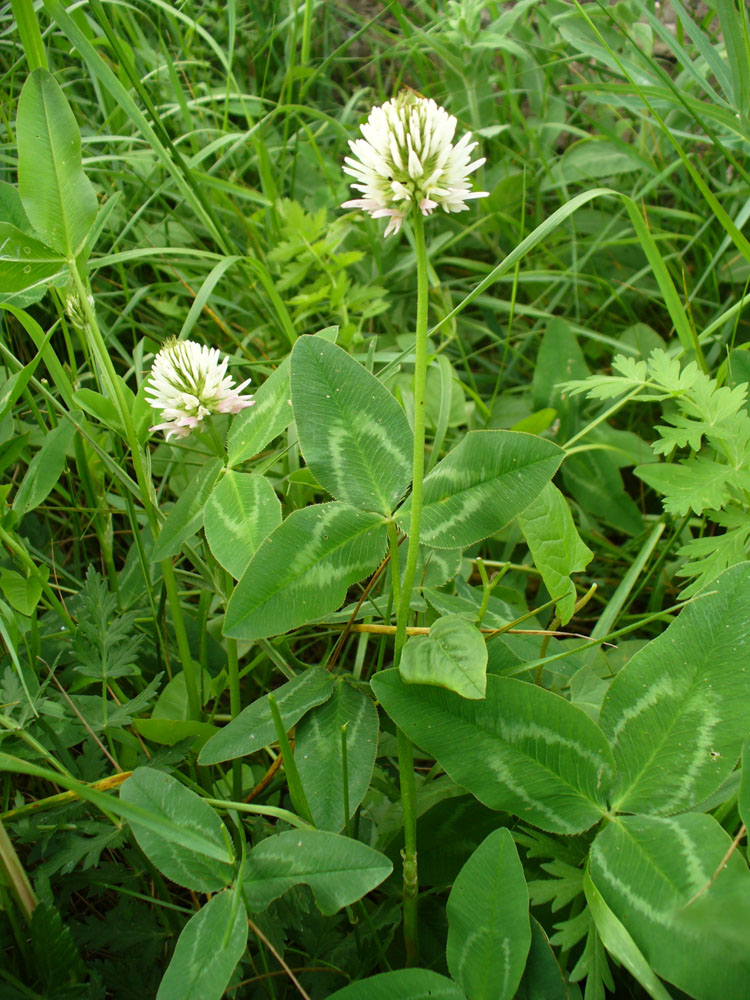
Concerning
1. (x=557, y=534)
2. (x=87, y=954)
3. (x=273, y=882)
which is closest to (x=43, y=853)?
(x=87, y=954)

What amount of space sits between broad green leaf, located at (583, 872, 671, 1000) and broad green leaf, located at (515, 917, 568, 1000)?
0.32 ft

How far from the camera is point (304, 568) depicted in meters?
1.02

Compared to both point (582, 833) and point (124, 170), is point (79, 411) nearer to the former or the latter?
point (582, 833)

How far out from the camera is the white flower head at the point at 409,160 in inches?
35.4

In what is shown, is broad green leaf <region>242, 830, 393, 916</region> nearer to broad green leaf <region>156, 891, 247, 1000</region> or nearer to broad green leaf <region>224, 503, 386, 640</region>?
broad green leaf <region>156, 891, 247, 1000</region>

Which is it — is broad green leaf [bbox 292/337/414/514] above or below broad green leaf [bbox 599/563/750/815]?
above

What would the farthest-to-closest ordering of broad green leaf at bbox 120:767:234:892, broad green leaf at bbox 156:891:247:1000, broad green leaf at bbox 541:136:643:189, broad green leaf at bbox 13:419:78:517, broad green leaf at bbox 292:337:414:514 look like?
broad green leaf at bbox 541:136:643:189, broad green leaf at bbox 13:419:78:517, broad green leaf at bbox 292:337:414:514, broad green leaf at bbox 120:767:234:892, broad green leaf at bbox 156:891:247:1000

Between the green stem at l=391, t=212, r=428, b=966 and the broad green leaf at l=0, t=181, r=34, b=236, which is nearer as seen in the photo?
the green stem at l=391, t=212, r=428, b=966

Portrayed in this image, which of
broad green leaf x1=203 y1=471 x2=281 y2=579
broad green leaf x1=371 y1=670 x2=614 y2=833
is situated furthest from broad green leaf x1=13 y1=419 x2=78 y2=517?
broad green leaf x1=371 y1=670 x2=614 y2=833

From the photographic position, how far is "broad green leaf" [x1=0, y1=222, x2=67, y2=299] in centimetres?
117

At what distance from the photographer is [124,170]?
6.97 ft

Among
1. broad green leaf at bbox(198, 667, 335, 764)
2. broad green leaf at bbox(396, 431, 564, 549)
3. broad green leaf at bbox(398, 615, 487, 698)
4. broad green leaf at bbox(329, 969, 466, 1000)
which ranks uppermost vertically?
broad green leaf at bbox(396, 431, 564, 549)

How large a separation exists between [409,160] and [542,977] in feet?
3.08

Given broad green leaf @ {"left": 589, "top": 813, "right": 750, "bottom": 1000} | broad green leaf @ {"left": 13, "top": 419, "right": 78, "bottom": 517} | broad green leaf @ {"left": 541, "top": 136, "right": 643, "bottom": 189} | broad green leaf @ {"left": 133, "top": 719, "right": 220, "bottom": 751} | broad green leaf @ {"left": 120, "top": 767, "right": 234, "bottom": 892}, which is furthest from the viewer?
broad green leaf @ {"left": 541, "top": 136, "right": 643, "bottom": 189}
